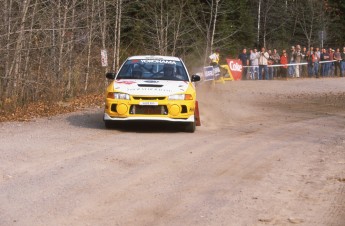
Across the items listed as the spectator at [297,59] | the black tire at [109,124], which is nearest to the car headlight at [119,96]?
the black tire at [109,124]

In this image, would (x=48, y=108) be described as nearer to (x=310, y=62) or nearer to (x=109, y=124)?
(x=109, y=124)

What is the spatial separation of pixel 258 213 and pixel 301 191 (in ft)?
4.69

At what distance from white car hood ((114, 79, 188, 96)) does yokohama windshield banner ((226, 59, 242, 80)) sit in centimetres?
2695

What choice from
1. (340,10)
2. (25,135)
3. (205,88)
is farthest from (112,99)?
(340,10)

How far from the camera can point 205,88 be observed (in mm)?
35750

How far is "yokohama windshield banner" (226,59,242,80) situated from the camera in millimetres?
43662

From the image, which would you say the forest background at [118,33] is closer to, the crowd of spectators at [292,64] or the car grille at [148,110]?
the crowd of spectators at [292,64]

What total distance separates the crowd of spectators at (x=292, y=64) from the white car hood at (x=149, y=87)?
27740 mm

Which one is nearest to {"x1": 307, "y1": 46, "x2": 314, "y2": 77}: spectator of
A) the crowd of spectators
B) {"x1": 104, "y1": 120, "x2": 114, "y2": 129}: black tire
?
the crowd of spectators

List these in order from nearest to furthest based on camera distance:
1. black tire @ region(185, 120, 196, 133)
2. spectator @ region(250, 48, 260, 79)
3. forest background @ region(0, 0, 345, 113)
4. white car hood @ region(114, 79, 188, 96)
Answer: white car hood @ region(114, 79, 188, 96)
black tire @ region(185, 120, 196, 133)
forest background @ region(0, 0, 345, 113)
spectator @ region(250, 48, 260, 79)

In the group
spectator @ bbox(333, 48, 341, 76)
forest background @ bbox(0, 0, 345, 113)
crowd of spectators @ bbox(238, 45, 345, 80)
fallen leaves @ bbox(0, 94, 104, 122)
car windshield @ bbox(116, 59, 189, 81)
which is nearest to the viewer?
car windshield @ bbox(116, 59, 189, 81)

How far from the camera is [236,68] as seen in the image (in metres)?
44.2

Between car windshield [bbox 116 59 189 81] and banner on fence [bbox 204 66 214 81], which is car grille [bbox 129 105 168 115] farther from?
banner on fence [bbox 204 66 214 81]

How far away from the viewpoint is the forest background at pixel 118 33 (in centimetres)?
2286
